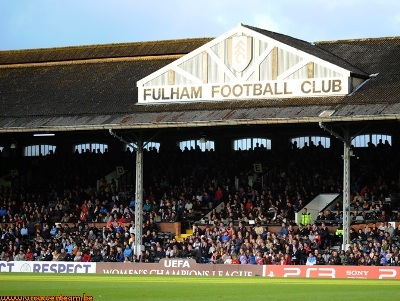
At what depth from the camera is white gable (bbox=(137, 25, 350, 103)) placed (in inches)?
1672

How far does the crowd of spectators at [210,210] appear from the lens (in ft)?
130

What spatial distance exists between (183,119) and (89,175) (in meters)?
10.7

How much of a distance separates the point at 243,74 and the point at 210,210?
19.9ft

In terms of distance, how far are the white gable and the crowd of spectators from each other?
169 inches

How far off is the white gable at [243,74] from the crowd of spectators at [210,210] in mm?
4286

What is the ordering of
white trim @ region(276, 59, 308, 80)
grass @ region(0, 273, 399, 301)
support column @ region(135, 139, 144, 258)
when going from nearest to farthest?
grass @ region(0, 273, 399, 301) → support column @ region(135, 139, 144, 258) → white trim @ region(276, 59, 308, 80)

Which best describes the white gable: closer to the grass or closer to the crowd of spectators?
the crowd of spectators

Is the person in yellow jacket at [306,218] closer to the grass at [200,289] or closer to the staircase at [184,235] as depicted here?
the staircase at [184,235]

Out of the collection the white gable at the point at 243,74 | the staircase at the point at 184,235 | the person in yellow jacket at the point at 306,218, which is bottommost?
the staircase at the point at 184,235

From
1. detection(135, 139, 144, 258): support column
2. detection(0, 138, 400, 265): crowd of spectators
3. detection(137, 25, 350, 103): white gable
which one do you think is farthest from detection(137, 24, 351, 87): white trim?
detection(0, 138, 400, 265): crowd of spectators

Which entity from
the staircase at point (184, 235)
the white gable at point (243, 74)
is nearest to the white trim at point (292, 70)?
the white gable at point (243, 74)

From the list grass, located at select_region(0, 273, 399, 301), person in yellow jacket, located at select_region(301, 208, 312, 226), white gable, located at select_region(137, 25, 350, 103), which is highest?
white gable, located at select_region(137, 25, 350, 103)

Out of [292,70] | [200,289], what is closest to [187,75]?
[292,70]

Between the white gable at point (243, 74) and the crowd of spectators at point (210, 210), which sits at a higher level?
the white gable at point (243, 74)
